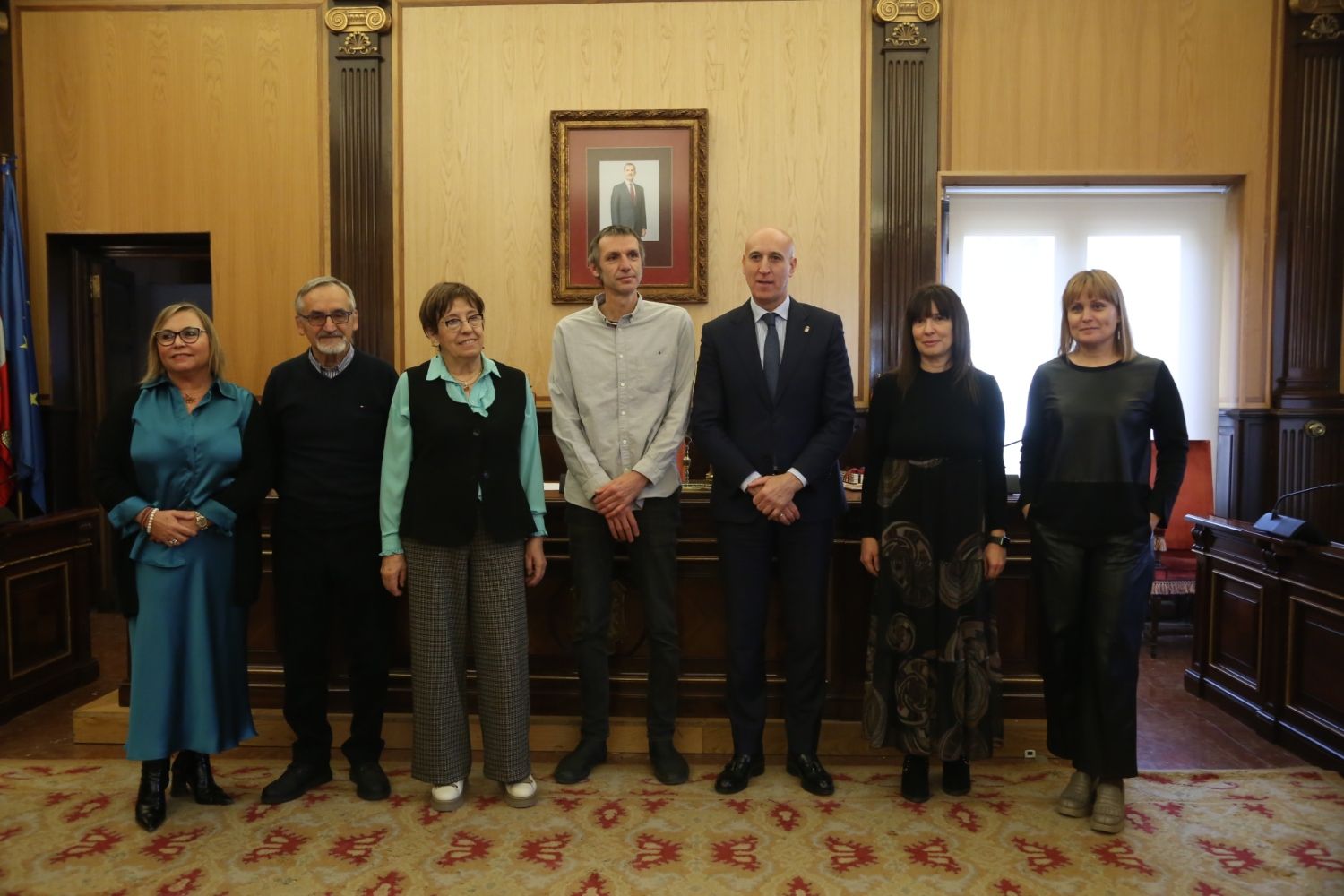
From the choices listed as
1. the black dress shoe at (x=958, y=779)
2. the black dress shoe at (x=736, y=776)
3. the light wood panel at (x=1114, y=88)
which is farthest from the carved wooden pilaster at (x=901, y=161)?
the black dress shoe at (x=736, y=776)

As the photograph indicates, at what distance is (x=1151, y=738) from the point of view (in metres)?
3.31

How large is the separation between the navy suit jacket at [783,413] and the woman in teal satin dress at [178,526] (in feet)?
4.38

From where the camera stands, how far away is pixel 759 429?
266 cm

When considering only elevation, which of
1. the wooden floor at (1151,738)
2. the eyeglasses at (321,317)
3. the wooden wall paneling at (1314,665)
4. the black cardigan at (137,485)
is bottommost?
the wooden floor at (1151,738)

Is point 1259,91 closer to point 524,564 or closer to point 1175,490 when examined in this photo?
point 1175,490

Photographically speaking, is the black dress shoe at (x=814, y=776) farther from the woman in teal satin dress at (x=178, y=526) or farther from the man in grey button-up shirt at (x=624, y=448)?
A: the woman in teal satin dress at (x=178, y=526)

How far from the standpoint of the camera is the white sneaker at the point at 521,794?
103 inches

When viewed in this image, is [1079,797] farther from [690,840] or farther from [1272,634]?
[1272,634]

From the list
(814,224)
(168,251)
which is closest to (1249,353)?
(814,224)

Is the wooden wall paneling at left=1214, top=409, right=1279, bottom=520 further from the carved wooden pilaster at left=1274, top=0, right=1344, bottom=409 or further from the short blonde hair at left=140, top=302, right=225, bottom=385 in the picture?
the short blonde hair at left=140, top=302, right=225, bottom=385

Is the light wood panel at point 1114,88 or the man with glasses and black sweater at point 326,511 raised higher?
the light wood panel at point 1114,88

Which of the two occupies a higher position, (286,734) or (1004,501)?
(1004,501)

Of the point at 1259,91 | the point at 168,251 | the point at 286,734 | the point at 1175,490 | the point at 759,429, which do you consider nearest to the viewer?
the point at 1175,490

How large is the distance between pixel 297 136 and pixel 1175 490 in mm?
4412
